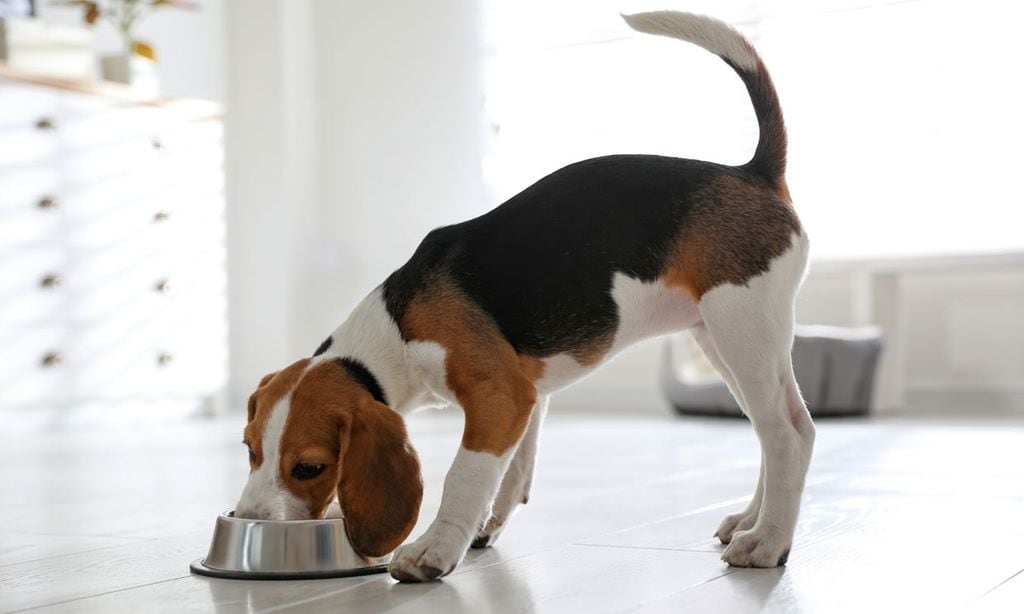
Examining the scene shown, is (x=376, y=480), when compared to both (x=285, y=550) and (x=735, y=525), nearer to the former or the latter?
(x=285, y=550)

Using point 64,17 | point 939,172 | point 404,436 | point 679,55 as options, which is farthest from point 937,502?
point 64,17

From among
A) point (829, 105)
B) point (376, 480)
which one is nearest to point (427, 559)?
point (376, 480)

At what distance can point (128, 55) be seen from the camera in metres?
5.86

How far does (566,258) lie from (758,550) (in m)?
0.50

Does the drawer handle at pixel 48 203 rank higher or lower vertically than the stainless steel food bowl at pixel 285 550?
lower

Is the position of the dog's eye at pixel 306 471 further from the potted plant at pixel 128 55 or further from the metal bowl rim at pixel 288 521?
the potted plant at pixel 128 55

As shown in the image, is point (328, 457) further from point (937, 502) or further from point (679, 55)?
point (679, 55)

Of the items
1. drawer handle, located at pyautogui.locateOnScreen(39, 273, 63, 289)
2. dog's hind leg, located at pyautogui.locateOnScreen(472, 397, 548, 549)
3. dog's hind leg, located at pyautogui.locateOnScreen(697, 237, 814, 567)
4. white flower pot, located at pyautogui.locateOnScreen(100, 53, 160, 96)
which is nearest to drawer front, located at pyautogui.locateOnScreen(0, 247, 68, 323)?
drawer handle, located at pyautogui.locateOnScreen(39, 273, 63, 289)

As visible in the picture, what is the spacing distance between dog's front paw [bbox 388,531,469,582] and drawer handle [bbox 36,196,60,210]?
4090mm

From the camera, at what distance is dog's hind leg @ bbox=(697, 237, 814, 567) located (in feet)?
5.70

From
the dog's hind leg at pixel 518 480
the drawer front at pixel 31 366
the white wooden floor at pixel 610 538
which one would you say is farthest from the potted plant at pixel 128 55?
the dog's hind leg at pixel 518 480

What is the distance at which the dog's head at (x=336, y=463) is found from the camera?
5.37 ft

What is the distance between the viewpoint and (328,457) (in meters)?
1.64

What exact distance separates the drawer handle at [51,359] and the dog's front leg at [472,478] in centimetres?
397
